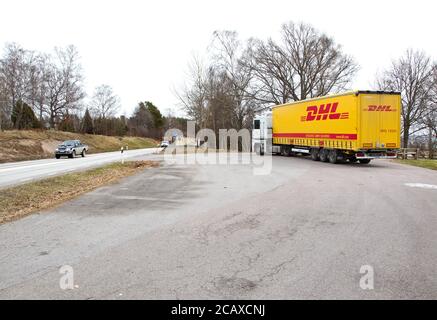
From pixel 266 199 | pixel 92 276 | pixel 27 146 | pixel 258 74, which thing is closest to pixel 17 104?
pixel 27 146

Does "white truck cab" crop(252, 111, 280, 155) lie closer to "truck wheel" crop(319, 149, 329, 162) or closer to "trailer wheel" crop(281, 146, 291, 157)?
"trailer wheel" crop(281, 146, 291, 157)

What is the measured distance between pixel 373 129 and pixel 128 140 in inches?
2370

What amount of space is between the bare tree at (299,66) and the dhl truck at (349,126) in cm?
2091

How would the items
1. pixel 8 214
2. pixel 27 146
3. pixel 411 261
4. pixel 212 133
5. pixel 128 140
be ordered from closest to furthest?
pixel 411 261
pixel 8 214
pixel 27 146
pixel 212 133
pixel 128 140

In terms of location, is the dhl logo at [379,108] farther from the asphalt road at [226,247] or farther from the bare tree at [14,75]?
the bare tree at [14,75]

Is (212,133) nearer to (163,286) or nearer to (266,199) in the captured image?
(266,199)

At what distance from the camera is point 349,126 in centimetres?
2238

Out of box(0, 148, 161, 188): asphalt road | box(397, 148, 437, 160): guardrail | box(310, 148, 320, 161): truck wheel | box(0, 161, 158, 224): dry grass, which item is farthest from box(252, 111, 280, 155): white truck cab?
box(0, 161, 158, 224): dry grass

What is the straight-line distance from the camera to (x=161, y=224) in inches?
310

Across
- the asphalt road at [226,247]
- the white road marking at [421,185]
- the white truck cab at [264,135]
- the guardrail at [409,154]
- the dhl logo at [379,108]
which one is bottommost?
the asphalt road at [226,247]

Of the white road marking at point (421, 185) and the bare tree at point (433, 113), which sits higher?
the bare tree at point (433, 113)

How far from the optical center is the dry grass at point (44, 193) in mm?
9602

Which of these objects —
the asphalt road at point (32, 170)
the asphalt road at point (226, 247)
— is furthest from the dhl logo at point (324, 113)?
the asphalt road at point (32, 170)

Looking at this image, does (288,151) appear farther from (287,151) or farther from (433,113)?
(433,113)
